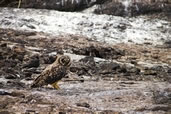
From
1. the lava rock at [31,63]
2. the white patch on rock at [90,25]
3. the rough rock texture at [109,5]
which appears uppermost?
the rough rock texture at [109,5]

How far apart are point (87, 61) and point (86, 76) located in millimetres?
1204

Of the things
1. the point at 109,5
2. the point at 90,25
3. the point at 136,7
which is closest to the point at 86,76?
the point at 90,25

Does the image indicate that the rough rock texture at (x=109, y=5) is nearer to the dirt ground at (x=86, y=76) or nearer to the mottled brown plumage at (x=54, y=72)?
the dirt ground at (x=86, y=76)

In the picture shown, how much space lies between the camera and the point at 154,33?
1859 centimetres

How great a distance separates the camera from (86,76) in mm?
13133

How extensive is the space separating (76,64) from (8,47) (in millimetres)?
2395

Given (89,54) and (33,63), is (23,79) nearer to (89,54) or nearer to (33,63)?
(33,63)

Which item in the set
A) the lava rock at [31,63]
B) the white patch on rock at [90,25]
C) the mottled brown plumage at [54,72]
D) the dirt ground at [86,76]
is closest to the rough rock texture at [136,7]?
the white patch on rock at [90,25]

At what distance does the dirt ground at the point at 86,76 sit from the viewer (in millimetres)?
8641

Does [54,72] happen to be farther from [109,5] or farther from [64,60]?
[109,5]

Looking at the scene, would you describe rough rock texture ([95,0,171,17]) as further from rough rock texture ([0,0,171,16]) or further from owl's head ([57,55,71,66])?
owl's head ([57,55,71,66])

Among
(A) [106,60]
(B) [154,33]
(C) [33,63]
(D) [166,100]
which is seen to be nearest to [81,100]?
(D) [166,100]

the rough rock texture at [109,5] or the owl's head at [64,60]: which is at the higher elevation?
the rough rock texture at [109,5]

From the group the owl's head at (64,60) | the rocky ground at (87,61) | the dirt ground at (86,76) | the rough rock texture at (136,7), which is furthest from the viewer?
the rough rock texture at (136,7)
